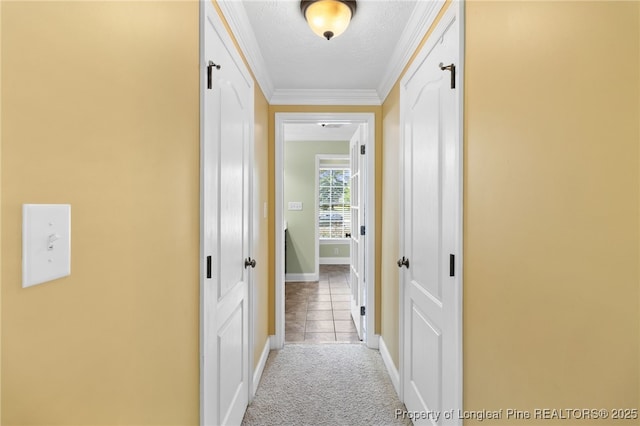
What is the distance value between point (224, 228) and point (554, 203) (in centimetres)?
125

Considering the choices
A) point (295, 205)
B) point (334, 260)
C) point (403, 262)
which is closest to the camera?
point (403, 262)

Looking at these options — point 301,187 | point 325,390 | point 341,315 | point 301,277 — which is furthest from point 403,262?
point 301,187

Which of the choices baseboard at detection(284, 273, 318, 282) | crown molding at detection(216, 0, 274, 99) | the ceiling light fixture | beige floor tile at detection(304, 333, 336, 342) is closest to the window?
baseboard at detection(284, 273, 318, 282)

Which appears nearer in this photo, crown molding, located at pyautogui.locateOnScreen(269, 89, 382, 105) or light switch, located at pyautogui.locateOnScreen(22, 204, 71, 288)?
light switch, located at pyautogui.locateOnScreen(22, 204, 71, 288)

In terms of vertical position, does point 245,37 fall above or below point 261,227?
above

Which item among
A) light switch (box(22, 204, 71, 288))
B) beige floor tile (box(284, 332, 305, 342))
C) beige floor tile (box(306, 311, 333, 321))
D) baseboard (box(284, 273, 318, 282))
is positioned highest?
light switch (box(22, 204, 71, 288))

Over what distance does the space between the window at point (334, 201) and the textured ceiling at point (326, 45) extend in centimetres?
321

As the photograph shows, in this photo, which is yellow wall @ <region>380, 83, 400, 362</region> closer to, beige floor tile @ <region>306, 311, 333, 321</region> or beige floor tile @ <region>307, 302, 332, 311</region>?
beige floor tile @ <region>306, 311, 333, 321</region>

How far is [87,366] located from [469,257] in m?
1.19

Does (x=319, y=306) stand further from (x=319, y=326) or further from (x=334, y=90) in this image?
(x=334, y=90)

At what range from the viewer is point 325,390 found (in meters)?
2.16

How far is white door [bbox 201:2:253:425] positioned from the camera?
1.24 metres

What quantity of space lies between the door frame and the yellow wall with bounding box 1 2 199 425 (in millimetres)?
1660

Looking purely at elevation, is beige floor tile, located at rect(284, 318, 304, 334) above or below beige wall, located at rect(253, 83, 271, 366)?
below
